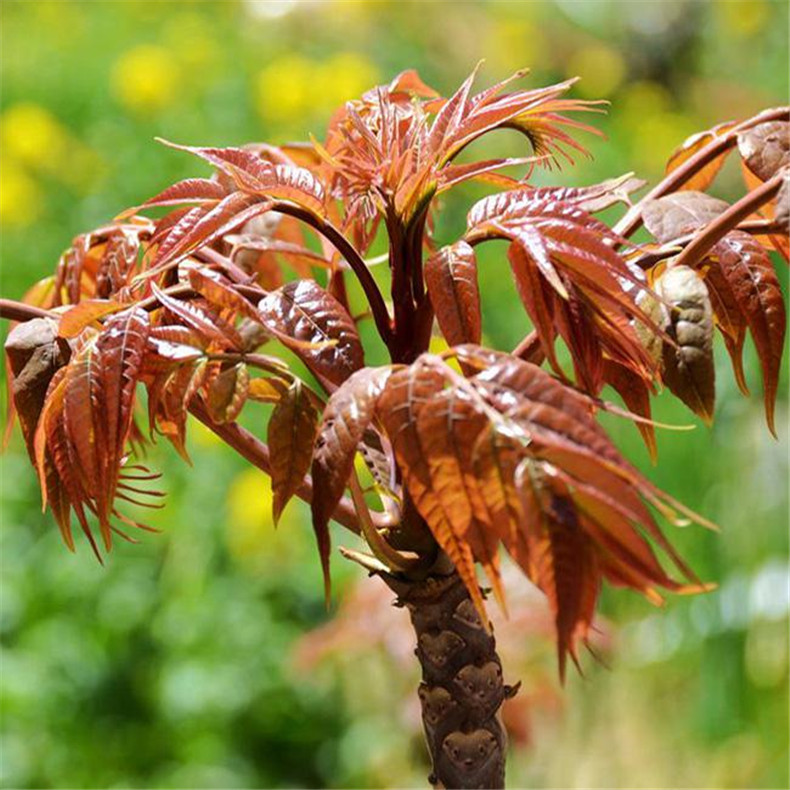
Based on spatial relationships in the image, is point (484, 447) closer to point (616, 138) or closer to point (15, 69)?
point (616, 138)

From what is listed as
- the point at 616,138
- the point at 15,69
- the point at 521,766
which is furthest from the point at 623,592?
the point at 15,69

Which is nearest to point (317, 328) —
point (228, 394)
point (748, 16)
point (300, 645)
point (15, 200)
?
point (228, 394)

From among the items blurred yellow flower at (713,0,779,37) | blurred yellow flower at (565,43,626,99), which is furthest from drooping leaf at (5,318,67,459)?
blurred yellow flower at (713,0,779,37)

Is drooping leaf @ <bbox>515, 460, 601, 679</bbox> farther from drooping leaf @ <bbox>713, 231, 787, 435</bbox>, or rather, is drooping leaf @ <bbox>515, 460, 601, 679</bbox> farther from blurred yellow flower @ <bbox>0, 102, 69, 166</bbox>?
blurred yellow flower @ <bbox>0, 102, 69, 166</bbox>

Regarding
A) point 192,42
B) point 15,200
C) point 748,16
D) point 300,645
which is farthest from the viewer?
point 748,16

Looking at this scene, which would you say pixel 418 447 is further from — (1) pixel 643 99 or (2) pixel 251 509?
(1) pixel 643 99

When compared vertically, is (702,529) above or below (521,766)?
above

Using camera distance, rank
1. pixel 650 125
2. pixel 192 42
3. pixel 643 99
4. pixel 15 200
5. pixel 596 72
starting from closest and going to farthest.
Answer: pixel 15 200 < pixel 192 42 < pixel 650 125 < pixel 643 99 < pixel 596 72
